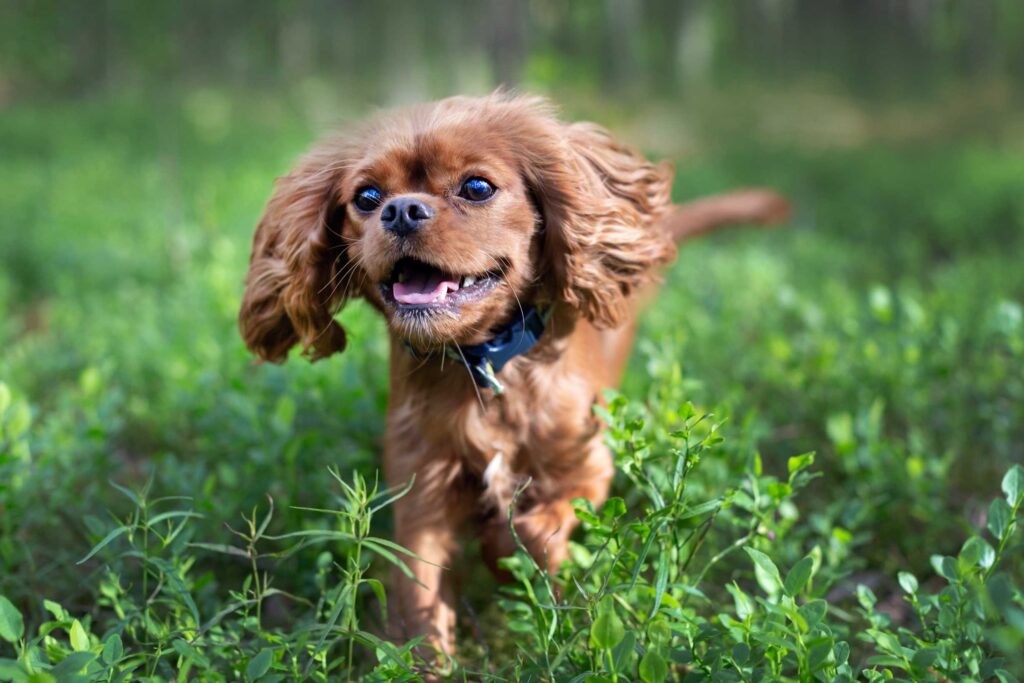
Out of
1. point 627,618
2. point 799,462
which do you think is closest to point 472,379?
point 627,618

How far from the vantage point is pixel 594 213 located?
7.27 ft

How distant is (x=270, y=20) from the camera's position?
26.2 m

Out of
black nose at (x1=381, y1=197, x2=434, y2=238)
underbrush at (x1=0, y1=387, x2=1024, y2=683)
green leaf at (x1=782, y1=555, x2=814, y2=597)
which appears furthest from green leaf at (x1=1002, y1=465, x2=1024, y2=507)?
black nose at (x1=381, y1=197, x2=434, y2=238)

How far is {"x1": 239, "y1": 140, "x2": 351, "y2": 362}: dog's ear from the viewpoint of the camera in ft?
7.50

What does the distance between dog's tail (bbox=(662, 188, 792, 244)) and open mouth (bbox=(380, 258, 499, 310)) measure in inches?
88.5

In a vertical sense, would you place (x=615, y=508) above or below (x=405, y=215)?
below

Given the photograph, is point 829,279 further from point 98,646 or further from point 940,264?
point 98,646

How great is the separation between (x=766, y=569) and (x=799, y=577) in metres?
0.06

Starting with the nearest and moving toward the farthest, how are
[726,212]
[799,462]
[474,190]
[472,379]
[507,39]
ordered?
[799,462] < [474,190] < [472,379] < [726,212] < [507,39]

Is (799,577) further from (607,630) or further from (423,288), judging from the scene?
(423,288)

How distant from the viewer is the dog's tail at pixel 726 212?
13.7 ft

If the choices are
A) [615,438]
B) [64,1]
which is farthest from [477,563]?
[64,1]

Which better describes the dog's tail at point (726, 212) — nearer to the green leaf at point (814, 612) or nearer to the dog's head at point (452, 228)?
the dog's head at point (452, 228)

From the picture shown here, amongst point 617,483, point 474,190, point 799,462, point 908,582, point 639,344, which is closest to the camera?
point 908,582
